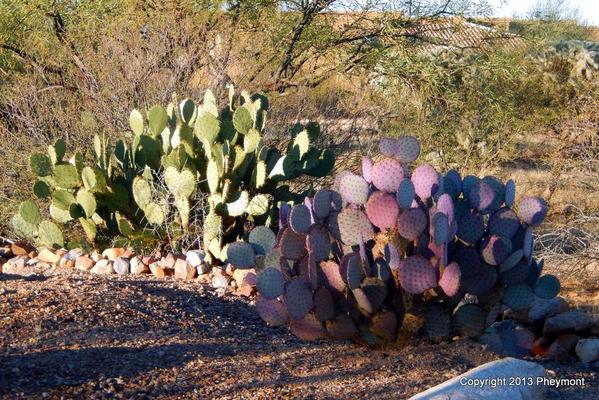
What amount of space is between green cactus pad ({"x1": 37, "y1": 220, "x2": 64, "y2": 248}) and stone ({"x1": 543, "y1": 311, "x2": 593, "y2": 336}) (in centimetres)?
449

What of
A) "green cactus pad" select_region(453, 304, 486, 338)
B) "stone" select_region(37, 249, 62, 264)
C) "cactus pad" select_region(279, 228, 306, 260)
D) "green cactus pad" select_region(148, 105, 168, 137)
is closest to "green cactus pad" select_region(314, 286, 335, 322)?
"cactus pad" select_region(279, 228, 306, 260)

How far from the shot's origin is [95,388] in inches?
Result: 166

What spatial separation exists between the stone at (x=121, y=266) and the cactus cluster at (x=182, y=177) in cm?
51

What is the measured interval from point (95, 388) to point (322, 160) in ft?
15.1

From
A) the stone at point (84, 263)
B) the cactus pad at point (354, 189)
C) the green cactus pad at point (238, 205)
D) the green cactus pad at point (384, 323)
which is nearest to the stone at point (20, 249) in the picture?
the stone at point (84, 263)

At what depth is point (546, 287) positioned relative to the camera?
580 cm

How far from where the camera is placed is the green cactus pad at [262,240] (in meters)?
5.89

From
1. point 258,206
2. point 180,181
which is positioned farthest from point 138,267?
point 258,206

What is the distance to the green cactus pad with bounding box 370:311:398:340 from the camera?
5.29 m

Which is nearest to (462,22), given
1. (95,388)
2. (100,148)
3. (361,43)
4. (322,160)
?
(361,43)

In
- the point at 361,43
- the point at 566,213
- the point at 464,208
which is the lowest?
the point at 566,213

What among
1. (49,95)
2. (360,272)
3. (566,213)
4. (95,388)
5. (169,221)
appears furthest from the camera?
(566,213)

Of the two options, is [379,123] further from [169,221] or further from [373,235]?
[373,235]

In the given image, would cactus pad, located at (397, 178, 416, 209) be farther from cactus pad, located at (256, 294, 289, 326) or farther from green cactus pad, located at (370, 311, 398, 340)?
cactus pad, located at (256, 294, 289, 326)
